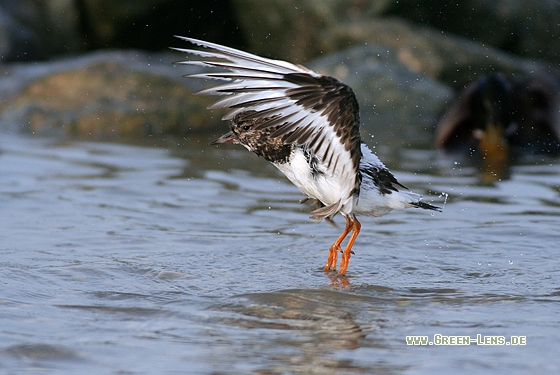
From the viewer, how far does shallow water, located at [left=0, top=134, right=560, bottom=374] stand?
3826 mm

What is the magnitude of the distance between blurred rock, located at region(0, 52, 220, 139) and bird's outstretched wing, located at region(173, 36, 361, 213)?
6.04m

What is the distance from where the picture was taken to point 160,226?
6.68 meters

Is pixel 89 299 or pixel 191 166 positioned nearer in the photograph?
pixel 89 299

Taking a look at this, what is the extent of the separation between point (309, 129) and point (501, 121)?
5346 millimetres

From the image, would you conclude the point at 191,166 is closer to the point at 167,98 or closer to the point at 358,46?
the point at 167,98

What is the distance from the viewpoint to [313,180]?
540cm

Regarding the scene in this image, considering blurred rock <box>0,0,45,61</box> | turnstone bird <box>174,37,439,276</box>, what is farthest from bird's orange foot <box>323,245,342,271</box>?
blurred rock <box>0,0,45,61</box>

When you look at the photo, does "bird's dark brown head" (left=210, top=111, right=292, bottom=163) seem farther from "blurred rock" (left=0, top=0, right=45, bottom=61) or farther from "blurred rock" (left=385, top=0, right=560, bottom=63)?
"blurred rock" (left=385, top=0, right=560, bottom=63)

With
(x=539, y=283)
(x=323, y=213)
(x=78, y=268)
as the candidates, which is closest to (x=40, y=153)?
(x=78, y=268)

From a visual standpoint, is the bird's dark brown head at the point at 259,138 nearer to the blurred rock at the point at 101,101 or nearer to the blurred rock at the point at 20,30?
the blurred rock at the point at 101,101

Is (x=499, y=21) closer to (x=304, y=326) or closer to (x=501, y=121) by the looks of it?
(x=501, y=121)

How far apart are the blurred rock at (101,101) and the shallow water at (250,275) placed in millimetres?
1761

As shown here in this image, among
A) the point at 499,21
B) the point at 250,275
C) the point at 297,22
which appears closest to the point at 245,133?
the point at 250,275

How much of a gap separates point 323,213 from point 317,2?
338 inches
